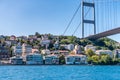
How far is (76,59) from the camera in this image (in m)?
44.4

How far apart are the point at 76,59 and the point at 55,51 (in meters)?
5.02

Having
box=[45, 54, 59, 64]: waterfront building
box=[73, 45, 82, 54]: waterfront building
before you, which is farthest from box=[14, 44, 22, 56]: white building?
box=[73, 45, 82, 54]: waterfront building

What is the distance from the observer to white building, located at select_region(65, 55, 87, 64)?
1699 inches

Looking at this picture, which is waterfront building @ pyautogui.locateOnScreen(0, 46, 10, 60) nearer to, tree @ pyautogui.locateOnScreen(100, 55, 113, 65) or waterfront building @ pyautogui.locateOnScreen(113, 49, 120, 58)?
tree @ pyautogui.locateOnScreen(100, 55, 113, 65)

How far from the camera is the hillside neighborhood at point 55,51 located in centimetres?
4288

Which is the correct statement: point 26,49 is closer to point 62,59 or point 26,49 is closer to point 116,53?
point 62,59

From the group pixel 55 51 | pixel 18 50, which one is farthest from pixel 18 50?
pixel 55 51

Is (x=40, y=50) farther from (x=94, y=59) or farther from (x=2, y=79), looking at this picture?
(x=2, y=79)

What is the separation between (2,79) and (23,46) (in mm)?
33159

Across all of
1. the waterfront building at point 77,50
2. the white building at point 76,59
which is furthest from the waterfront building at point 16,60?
the waterfront building at point 77,50

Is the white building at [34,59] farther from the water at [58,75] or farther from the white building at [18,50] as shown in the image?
the water at [58,75]

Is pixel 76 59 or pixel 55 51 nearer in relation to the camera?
pixel 76 59

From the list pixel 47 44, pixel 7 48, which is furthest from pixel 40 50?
pixel 7 48

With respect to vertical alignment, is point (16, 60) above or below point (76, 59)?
below
